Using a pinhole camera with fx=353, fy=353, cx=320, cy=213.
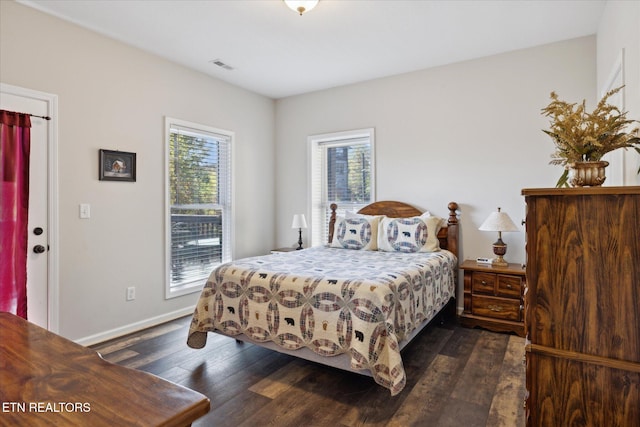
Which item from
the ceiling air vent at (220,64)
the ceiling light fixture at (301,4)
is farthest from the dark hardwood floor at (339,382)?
the ceiling air vent at (220,64)

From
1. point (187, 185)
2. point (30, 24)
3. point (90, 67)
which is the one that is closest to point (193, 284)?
point (187, 185)

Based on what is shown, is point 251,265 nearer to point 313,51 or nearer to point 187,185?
point 187,185

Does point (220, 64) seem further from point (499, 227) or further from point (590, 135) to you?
point (590, 135)

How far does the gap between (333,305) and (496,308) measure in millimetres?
1943

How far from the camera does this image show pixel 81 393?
2.10 ft

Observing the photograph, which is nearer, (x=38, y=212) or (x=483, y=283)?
(x=38, y=212)

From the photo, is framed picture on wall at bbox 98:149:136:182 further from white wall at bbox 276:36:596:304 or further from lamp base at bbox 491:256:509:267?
lamp base at bbox 491:256:509:267

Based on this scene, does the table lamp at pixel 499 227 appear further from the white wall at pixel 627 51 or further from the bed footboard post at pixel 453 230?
the white wall at pixel 627 51

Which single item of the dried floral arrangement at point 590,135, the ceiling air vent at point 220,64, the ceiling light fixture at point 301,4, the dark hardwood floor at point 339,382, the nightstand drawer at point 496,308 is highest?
the ceiling air vent at point 220,64

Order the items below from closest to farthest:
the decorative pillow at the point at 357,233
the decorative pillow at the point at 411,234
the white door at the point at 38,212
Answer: the white door at the point at 38,212 → the decorative pillow at the point at 411,234 → the decorative pillow at the point at 357,233

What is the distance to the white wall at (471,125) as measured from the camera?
347 cm

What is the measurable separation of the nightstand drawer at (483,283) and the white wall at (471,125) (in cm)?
44

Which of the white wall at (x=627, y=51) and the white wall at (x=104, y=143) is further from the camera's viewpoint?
the white wall at (x=104, y=143)

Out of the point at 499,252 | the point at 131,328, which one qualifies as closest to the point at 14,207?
the point at 131,328
